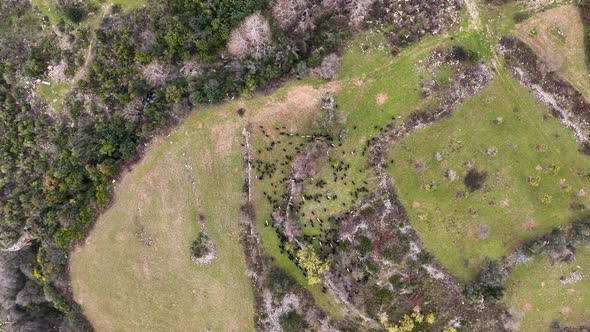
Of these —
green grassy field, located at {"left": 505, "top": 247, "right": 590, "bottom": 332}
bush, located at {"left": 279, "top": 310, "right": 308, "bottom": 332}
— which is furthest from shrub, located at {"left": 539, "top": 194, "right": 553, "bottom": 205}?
bush, located at {"left": 279, "top": 310, "right": 308, "bottom": 332}

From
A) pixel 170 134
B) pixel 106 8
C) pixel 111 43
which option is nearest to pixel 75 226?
pixel 170 134

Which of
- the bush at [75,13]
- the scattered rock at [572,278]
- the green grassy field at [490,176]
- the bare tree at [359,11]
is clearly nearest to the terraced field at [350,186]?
the green grassy field at [490,176]

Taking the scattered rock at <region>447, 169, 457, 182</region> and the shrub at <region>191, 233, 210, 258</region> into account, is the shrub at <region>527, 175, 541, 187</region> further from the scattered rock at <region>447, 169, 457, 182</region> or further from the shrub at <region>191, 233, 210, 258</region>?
the shrub at <region>191, 233, 210, 258</region>

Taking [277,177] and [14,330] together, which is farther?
[14,330]

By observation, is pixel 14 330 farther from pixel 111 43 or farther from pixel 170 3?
pixel 170 3

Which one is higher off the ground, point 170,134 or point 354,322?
point 170,134

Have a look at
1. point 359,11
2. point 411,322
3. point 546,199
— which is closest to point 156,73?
point 359,11
